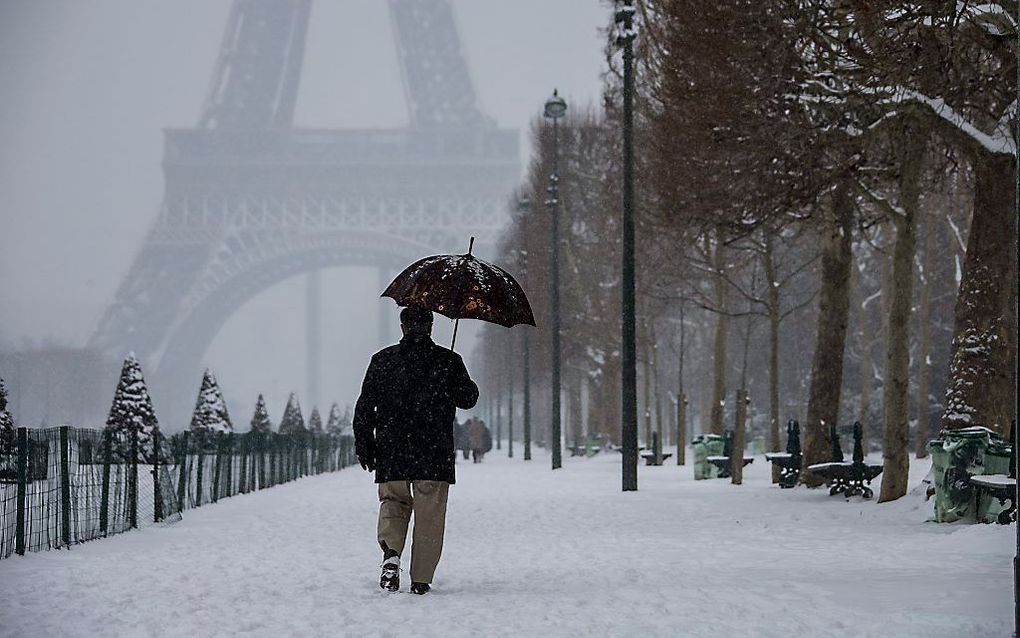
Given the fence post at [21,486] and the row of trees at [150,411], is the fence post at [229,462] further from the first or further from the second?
the fence post at [21,486]

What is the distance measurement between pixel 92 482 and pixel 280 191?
99566mm

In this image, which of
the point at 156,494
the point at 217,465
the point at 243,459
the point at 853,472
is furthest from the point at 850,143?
the point at 243,459

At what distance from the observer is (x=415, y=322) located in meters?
8.57

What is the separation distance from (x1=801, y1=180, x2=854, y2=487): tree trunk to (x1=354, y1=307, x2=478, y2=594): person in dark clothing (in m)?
11.1

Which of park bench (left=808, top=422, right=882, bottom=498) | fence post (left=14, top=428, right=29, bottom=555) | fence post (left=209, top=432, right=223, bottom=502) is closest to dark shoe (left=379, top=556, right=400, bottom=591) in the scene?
fence post (left=14, top=428, right=29, bottom=555)

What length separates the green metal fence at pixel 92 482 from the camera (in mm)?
10594

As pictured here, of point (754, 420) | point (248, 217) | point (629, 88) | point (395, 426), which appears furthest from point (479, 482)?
point (248, 217)

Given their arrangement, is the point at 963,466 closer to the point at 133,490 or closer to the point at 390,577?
the point at 390,577

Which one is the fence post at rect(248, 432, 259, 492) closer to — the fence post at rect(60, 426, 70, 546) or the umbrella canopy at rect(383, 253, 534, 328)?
the fence post at rect(60, 426, 70, 546)

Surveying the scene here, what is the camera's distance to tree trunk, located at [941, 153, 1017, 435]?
13.9m

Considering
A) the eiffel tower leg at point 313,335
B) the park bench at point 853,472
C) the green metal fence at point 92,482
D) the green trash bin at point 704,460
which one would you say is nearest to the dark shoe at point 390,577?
the green metal fence at point 92,482

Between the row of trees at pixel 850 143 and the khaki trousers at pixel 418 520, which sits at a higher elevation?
the row of trees at pixel 850 143

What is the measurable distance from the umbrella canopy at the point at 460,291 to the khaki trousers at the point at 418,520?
1.10 m

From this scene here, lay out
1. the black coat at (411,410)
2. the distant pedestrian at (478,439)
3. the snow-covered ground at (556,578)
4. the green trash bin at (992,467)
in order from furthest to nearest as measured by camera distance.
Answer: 1. the distant pedestrian at (478,439)
2. the green trash bin at (992,467)
3. the black coat at (411,410)
4. the snow-covered ground at (556,578)
